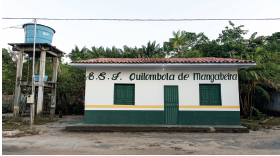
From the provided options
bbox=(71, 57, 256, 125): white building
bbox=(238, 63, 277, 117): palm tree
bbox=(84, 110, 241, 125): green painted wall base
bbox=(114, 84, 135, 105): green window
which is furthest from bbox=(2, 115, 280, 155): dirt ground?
bbox=(238, 63, 277, 117): palm tree

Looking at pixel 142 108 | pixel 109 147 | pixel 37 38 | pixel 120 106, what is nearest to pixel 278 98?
pixel 142 108

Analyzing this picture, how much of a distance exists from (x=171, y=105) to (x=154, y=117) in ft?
3.39

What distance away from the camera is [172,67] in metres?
10.3

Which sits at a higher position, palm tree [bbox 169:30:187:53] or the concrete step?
palm tree [bbox 169:30:187:53]

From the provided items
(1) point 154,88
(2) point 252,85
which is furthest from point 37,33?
(2) point 252,85

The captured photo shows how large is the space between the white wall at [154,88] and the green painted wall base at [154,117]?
35cm

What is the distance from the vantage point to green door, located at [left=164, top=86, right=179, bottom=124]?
399 inches

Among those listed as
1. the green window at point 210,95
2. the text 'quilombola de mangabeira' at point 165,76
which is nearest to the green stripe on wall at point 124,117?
the text 'quilombola de mangabeira' at point 165,76

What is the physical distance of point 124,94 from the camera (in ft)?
34.0

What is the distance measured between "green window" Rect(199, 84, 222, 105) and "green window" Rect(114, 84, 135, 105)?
11.4 ft

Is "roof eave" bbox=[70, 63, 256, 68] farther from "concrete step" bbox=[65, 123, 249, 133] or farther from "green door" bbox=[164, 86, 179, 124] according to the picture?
"concrete step" bbox=[65, 123, 249, 133]

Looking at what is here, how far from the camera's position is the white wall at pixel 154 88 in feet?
33.3

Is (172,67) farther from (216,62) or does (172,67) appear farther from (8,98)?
(8,98)

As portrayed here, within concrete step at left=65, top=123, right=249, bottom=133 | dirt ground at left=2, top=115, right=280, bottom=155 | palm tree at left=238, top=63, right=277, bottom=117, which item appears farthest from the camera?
palm tree at left=238, top=63, right=277, bottom=117
